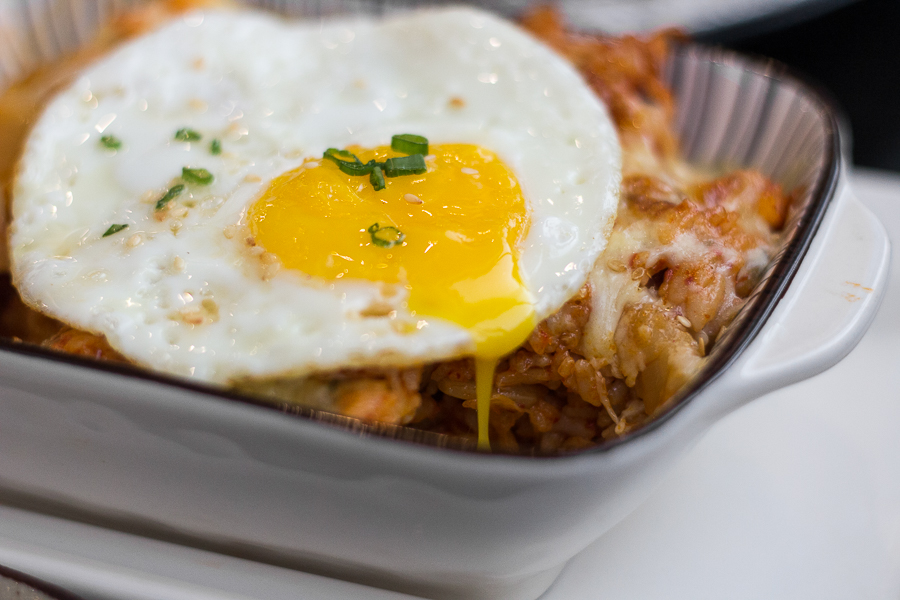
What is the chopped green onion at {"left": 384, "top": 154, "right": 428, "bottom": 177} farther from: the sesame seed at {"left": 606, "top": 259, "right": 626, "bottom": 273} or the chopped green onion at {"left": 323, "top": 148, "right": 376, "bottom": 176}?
the sesame seed at {"left": 606, "top": 259, "right": 626, "bottom": 273}

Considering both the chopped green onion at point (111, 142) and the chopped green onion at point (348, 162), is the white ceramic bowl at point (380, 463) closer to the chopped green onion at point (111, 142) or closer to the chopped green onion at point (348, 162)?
the chopped green onion at point (348, 162)

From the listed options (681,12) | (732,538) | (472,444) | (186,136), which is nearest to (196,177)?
(186,136)

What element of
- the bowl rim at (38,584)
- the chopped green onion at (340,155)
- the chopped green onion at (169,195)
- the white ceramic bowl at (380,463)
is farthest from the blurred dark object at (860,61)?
the bowl rim at (38,584)

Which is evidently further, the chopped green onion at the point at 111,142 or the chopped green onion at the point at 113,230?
the chopped green onion at the point at 111,142

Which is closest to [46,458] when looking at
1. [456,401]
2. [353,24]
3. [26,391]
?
[26,391]

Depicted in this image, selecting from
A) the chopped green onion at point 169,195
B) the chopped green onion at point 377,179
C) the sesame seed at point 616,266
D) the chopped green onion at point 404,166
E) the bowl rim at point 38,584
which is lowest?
the bowl rim at point 38,584

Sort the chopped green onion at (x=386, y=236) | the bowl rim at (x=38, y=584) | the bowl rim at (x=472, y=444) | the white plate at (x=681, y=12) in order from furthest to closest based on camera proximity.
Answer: the white plate at (x=681, y=12) → the chopped green onion at (x=386, y=236) → the bowl rim at (x=38, y=584) → the bowl rim at (x=472, y=444)

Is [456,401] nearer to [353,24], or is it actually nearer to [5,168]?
[353,24]
